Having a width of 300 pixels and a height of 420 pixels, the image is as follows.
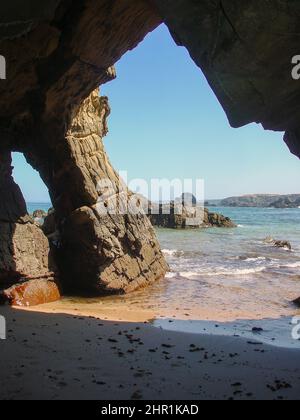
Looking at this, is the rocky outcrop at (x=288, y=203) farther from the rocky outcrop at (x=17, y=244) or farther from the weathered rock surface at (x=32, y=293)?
the weathered rock surface at (x=32, y=293)

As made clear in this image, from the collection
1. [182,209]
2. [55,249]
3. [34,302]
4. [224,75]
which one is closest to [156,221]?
[182,209]

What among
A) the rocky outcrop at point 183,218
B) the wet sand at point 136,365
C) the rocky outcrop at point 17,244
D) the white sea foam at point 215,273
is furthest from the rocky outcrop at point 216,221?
the wet sand at point 136,365

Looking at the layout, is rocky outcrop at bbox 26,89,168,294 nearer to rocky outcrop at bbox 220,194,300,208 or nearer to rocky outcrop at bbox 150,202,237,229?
rocky outcrop at bbox 150,202,237,229

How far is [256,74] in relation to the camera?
520 centimetres

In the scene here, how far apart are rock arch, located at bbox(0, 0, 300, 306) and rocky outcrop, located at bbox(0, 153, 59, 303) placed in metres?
0.86

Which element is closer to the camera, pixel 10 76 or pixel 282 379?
pixel 282 379

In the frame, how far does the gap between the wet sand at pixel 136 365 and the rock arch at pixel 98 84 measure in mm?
3547

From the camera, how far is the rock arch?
4.91m

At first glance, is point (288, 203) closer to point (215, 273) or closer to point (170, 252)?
point (170, 252)

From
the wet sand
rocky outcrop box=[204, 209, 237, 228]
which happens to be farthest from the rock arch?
rocky outcrop box=[204, 209, 237, 228]

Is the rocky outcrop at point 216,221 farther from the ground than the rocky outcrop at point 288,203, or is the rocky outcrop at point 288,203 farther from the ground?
the rocky outcrop at point 288,203

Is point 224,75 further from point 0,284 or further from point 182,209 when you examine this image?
point 182,209

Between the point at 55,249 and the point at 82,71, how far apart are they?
5270 mm

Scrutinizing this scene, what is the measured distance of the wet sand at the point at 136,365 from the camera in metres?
3.64
